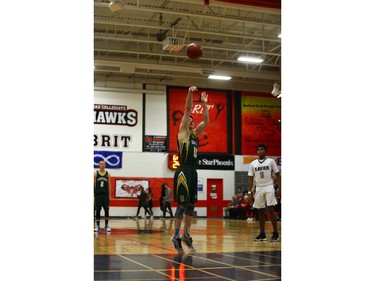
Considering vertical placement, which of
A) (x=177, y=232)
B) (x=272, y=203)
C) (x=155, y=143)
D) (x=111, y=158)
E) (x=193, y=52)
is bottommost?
(x=177, y=232)

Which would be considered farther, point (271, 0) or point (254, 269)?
point (271, 0)

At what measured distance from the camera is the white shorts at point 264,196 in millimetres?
9188

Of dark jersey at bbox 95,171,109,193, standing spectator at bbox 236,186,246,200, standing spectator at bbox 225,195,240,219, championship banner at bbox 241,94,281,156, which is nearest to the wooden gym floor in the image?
dark jersey at bbox 95,171,109,193

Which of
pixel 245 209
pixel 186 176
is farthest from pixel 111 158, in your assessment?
pixel 186 176

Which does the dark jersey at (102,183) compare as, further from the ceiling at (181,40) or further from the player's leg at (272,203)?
the ceiling at (181,40)

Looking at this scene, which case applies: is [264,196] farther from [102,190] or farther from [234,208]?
[234,208]

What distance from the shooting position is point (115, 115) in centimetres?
2541

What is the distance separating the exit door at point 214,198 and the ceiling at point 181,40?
509 cm

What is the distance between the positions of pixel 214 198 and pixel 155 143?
4125 mm

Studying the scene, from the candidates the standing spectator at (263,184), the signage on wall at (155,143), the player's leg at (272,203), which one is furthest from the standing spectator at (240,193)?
the player's leg at (272,203)
